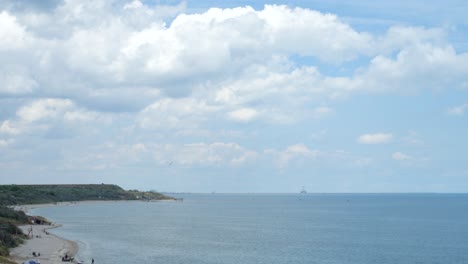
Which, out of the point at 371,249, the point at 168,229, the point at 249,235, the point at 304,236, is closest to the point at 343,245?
the point at 371,249

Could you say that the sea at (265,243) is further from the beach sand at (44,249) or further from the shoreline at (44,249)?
the beach sand at (44,249)

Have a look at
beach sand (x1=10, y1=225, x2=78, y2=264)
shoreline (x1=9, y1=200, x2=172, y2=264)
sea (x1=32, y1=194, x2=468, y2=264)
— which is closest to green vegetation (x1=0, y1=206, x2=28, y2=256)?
shoreline (x1=9, y1=200, x2=172, y2=264)

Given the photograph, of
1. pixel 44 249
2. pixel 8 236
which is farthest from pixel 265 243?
pixel 8 236

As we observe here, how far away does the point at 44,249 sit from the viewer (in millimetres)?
85688

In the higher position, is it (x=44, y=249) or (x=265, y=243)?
(x=265, y=243)

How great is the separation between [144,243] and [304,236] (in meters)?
34.7

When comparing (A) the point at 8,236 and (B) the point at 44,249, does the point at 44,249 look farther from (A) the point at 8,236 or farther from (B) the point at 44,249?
(A) the point at 8,236

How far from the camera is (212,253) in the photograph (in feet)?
294

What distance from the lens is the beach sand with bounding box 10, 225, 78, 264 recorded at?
249 feet

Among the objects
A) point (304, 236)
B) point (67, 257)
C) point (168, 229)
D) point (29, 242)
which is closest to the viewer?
point (67, 257)

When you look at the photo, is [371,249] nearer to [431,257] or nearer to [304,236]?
[431,257]

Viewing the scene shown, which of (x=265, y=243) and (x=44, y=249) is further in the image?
(x=265, y=243)


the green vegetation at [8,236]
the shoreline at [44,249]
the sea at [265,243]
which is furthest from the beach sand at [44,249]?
the sea at [265,243]

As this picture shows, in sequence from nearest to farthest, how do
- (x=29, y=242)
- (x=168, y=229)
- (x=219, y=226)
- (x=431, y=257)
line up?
(x=431, y=257), (x=29, y=242), (x=168, y=229), (x=219, y=226)
